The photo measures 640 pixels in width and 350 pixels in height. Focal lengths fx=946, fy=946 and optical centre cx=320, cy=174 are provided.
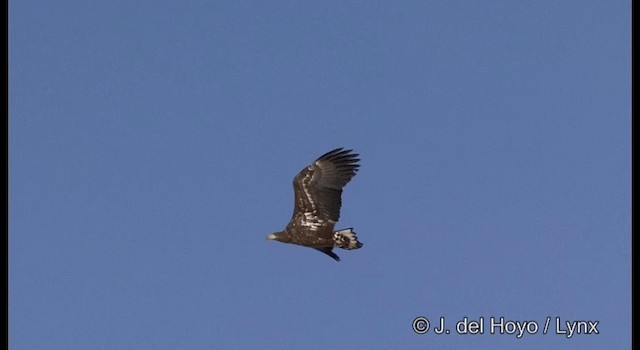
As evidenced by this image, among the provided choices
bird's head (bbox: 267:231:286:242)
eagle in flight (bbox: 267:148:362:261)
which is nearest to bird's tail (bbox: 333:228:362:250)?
eagle in flight (bbox: 267:148:362:261)

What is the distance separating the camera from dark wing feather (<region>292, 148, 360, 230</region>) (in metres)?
21.3

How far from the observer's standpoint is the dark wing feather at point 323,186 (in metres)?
21.3

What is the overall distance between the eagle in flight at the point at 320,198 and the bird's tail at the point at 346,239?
0.17 m

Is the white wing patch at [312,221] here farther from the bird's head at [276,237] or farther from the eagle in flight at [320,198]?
the bird's head at [276,237]

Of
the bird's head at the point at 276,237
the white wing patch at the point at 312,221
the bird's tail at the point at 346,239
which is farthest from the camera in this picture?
the bird's head at the point at 276,237

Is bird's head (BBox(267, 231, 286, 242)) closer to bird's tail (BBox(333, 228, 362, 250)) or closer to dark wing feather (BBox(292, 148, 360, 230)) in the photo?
dark wing feather (BBox(292, 148, 360, 230))

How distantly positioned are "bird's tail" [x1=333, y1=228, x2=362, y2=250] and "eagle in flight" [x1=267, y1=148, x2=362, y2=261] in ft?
0.55

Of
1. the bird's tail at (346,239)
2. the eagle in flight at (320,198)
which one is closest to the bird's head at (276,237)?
the eagle in flight at (320,198)

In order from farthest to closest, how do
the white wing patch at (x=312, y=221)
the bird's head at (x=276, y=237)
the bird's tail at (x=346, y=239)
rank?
the bird's head at (x=276, y=237)
the white wing patch at (x=312, y=221)
the bird's tail at (x=346, y=239)

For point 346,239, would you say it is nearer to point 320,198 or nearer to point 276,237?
point 320,198
